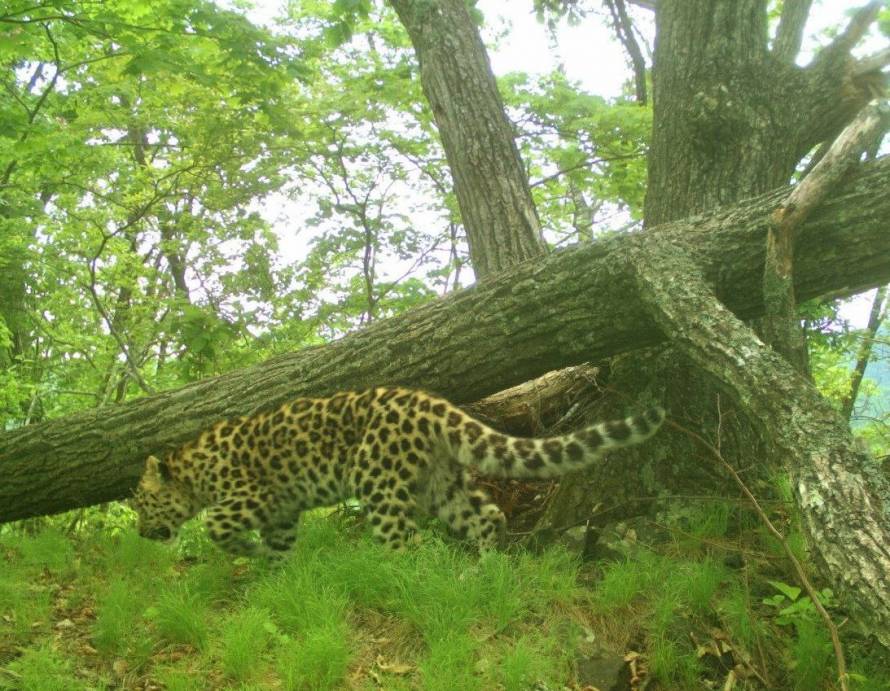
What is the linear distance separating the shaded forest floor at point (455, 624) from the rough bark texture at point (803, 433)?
0.76 m

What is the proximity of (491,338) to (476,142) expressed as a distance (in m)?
2.72

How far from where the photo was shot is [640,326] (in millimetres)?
5934

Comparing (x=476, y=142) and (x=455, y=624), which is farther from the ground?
(x=476, y=142)

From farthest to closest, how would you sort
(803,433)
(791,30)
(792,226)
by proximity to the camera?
(791,30), (792,226), (803,433)

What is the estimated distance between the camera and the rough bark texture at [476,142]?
8062 mm

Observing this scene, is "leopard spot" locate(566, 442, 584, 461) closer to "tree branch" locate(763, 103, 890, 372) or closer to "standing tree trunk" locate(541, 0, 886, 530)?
"standing tree trunk" locate(541, 0, 886, 530)

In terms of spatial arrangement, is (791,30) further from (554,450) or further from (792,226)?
(554,450)

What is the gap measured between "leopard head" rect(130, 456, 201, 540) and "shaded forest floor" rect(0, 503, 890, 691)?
1010 mm

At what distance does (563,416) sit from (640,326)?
1.62 metres

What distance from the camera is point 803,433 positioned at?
430 centimetres

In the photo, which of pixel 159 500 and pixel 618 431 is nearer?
pixel 618 431

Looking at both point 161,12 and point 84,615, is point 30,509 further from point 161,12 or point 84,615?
point 161,12

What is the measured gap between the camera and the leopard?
5902 millimetres

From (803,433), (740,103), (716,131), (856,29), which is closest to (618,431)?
(803,433)
